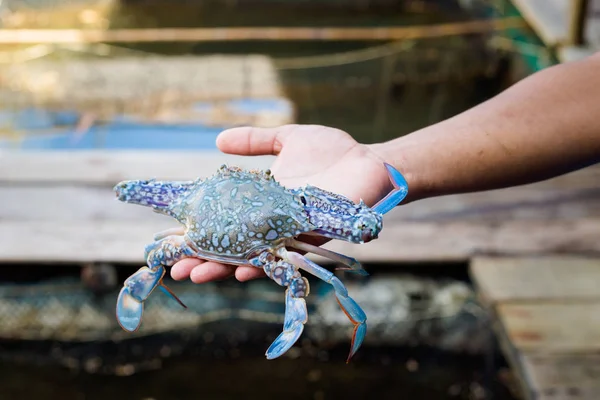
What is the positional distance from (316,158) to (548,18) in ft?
17.5

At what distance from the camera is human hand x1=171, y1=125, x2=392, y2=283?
2.20 metres

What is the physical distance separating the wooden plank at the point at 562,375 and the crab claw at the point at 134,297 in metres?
1.98

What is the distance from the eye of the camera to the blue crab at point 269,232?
2.09 metres

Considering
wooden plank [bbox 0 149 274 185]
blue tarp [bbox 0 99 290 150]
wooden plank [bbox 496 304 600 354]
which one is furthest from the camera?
blue tarp [bbox 0 99 290 150]

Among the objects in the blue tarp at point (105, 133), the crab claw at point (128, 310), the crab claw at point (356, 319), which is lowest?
the blue tarp at point (105, 133)

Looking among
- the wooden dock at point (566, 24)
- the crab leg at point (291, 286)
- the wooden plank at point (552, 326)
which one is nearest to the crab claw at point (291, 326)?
the crab leg at point (291, 286)

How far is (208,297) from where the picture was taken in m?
4.59

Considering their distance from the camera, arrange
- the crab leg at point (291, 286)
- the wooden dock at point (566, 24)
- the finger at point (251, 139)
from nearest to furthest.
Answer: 1. the crab leg at point (291, 286)
2. the finger at point (251, 139)
3. the wooden dock at point (566, 24)

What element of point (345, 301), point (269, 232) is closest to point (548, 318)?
point (345, 301)

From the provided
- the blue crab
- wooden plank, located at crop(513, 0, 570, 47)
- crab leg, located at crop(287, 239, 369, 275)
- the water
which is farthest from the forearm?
wooden plank, located at crop(513, 0, 570, 47)

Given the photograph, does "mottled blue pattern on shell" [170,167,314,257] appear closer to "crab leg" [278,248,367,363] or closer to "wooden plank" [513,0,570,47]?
"crab leg" [278,248,367,363]

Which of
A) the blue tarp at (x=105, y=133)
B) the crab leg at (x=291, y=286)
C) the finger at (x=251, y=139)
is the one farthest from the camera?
the blue tarp at (x=105, y=133)

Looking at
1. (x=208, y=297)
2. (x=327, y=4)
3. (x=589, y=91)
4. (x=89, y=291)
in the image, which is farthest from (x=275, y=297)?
(x=327, y=4)

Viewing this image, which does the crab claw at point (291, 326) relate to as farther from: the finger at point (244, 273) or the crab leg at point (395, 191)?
the crab leg at point (395, 191)
